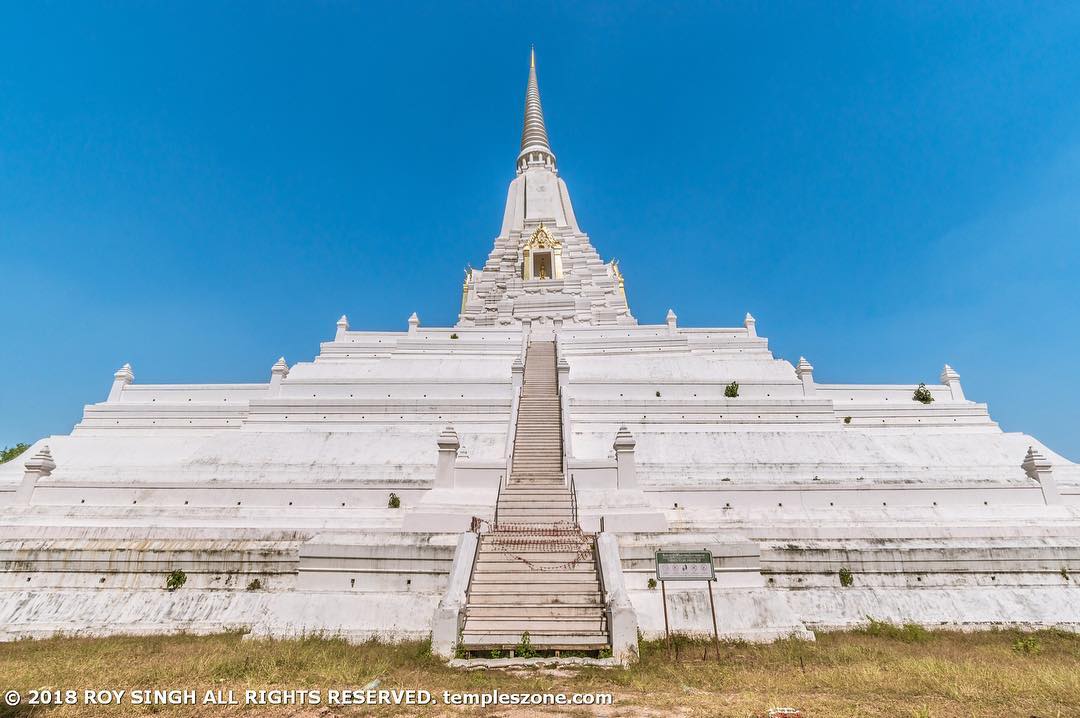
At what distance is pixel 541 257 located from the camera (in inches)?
1726

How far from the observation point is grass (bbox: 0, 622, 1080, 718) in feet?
22.4

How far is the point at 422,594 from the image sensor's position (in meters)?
12.0

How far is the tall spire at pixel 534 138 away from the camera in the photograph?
5897cm

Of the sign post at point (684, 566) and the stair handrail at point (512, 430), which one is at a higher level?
the stair handrail at point (512, 430)

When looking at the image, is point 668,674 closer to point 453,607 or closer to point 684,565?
point 684,565

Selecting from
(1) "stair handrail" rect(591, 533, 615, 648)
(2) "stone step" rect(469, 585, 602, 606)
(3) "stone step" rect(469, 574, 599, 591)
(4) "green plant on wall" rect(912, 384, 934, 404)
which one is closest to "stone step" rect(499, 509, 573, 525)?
(1) "stair handrail" rect(591, 533, 615, 648)

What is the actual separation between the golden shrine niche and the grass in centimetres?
3397

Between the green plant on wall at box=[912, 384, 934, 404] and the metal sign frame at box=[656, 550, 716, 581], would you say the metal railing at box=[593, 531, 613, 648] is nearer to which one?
the metal sign frame at box=[656, 550, 716, 581]

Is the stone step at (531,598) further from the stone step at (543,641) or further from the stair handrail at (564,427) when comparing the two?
the stair handrail at (564,427)

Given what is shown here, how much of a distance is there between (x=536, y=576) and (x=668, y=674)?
3397 millimetres

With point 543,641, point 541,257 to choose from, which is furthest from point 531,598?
point 541,257

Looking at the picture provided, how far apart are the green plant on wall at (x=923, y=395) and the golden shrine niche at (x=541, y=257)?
24.5m

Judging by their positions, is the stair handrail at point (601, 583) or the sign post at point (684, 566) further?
the sign post at point (684, 566)

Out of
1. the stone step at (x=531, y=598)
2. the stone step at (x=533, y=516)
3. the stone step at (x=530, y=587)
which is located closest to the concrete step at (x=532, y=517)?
the stone step at (x=533, y=516)
